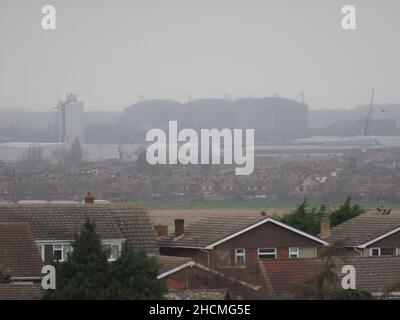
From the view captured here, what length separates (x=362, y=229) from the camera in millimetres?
20422

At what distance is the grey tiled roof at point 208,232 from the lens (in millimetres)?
19312

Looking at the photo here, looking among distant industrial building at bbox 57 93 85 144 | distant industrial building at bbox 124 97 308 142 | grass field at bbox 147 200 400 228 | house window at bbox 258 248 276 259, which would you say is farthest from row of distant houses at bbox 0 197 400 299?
distant industrial building at bbox 124 97 308 142

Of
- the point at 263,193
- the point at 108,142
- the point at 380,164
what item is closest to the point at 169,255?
the point at 263,193

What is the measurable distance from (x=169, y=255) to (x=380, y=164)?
12.4 meters

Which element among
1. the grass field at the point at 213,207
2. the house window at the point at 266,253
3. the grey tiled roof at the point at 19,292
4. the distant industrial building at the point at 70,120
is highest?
the distant industrial building at the point at 70,120

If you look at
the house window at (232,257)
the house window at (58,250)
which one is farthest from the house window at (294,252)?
the house window at (58,250)

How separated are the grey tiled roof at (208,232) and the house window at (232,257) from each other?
8.6 inches

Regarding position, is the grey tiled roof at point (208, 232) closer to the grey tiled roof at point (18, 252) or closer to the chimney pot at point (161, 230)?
the chimney pot at point (161, 230)

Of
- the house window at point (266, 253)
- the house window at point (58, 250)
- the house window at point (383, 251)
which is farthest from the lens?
the house window at point (383, 251)

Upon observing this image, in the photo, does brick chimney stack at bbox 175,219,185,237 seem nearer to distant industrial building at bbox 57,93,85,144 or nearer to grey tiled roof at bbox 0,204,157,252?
grey tiled roof at bbox 0,204,157,252

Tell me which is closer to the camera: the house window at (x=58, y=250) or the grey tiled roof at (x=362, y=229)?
the house window at (x=58, y=250)

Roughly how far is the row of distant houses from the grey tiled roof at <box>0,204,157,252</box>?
0.01 m

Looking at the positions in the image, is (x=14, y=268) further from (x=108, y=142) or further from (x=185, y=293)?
(x=108, y=142)

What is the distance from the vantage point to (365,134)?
3388 centimetres
